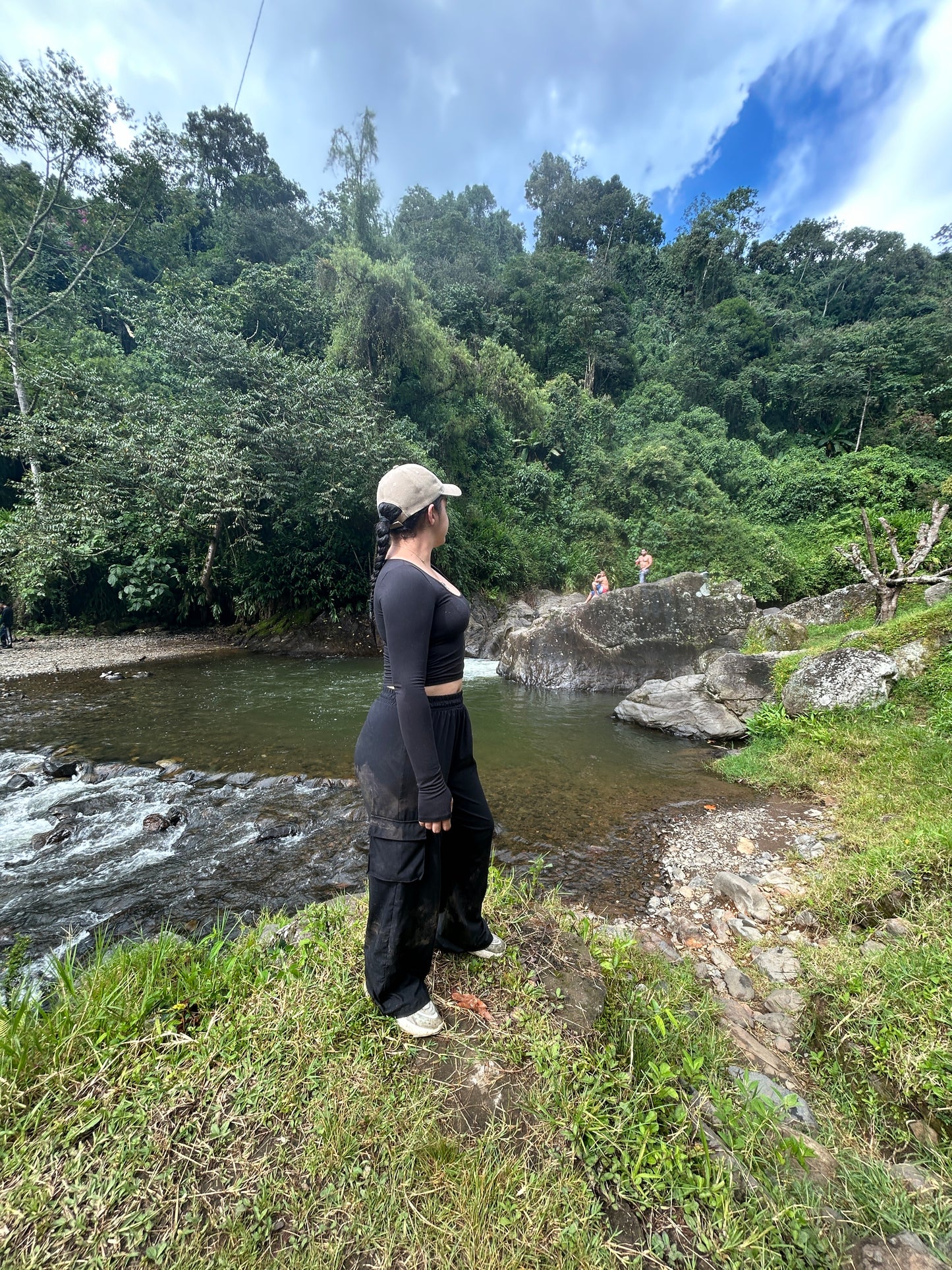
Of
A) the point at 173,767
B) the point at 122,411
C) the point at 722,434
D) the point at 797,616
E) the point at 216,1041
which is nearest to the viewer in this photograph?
the point at 216,1041

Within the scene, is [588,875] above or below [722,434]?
below

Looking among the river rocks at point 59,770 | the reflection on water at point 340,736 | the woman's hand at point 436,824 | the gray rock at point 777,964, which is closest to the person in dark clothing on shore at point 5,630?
the reflection on water at point 340,736

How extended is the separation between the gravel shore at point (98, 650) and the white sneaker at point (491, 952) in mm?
12397

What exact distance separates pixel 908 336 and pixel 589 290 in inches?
680

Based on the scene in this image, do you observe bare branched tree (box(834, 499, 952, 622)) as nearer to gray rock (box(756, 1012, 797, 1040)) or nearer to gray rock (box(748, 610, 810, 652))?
gray rock (box(748, 610, 810, 652))

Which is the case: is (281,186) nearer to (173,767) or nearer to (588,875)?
(173,767)

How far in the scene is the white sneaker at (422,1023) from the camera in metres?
1.92

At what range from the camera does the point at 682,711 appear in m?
8.36

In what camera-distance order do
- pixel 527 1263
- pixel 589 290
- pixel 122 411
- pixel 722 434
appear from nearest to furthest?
pixel 527 1263 → pixel 122 411 → pixel 722 434 → pixel 589 290

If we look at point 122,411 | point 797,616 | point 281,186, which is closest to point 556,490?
point 797,616

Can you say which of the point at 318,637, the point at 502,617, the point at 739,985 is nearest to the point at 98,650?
the point at 318,637

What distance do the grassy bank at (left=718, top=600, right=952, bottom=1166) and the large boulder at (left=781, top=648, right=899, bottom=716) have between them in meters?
0.17

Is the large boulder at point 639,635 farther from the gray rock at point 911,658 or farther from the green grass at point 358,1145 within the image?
the green grass at point 358,1145

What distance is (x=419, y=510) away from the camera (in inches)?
77.9
